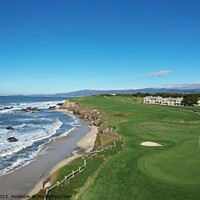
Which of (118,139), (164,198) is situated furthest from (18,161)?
(164,198)

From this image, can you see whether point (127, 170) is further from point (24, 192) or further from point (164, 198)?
point (24, 192)

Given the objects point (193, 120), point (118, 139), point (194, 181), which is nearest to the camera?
point (194, 181)

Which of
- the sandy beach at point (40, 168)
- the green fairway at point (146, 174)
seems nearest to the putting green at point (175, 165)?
the green fairway at point (146, 174)

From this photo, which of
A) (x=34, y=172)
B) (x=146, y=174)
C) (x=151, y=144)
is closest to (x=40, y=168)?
(x=34, y=172)

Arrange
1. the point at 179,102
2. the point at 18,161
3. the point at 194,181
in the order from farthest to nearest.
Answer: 1. the point at 179,102
2. the point at 18,161
3. the point at 194,181

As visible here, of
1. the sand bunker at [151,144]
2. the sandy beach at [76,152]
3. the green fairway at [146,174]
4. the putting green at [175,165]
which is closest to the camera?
the green fairway at [146,174]

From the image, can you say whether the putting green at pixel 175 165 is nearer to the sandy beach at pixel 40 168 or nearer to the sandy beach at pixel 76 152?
the sandy beach at pixel 76 152
